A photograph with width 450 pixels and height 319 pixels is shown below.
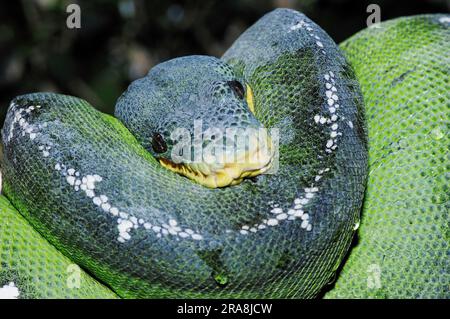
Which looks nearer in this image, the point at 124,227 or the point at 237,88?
the point at 124,227

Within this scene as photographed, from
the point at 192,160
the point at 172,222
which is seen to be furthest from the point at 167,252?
the point at 192,160

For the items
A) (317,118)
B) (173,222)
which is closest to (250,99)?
(317,118)

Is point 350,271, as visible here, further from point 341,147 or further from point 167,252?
point 167,252

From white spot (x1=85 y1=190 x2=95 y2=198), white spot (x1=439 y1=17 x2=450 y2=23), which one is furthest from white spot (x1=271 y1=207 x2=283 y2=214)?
white spot (x1=439 y1=17 x2=450 y2=23)

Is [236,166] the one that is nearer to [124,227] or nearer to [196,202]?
[196,202]

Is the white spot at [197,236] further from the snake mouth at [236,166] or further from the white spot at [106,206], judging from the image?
the white spot at [106,206]

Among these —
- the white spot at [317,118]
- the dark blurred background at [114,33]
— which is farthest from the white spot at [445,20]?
the dark blurred background at [114,33]
